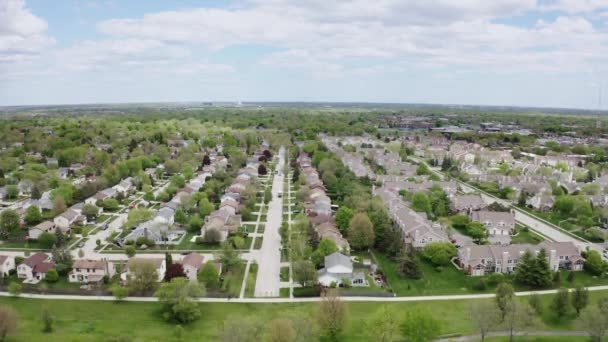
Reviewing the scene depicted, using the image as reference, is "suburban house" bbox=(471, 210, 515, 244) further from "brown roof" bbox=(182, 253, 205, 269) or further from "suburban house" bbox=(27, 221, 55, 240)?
"suburban house" bbox=(27, 221, 55, 240)

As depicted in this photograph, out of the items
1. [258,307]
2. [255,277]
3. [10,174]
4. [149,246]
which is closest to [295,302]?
[258,307]

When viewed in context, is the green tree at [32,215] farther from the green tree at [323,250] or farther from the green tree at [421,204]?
the green tree at [421,204]

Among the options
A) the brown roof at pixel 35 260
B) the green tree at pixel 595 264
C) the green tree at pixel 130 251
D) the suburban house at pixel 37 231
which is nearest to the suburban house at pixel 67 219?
the suburban house at pixel 37 231

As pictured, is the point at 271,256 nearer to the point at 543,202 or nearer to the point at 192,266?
the point at 192,266

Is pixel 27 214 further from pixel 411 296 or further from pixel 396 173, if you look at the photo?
pixel 396 173

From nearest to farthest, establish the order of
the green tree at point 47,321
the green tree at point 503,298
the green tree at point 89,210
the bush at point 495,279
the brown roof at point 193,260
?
the green tree at point 503,298 → the green tree at point 47,321 → the bush at point 495,279 → the brown roof at point 193,260 → the green tree at point 89,210

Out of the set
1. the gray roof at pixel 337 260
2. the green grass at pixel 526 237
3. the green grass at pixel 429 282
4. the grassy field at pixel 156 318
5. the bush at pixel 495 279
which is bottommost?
the grassy field at pixel 156 318

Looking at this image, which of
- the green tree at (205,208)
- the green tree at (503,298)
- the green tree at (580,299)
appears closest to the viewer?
the green tree at (503,298)
